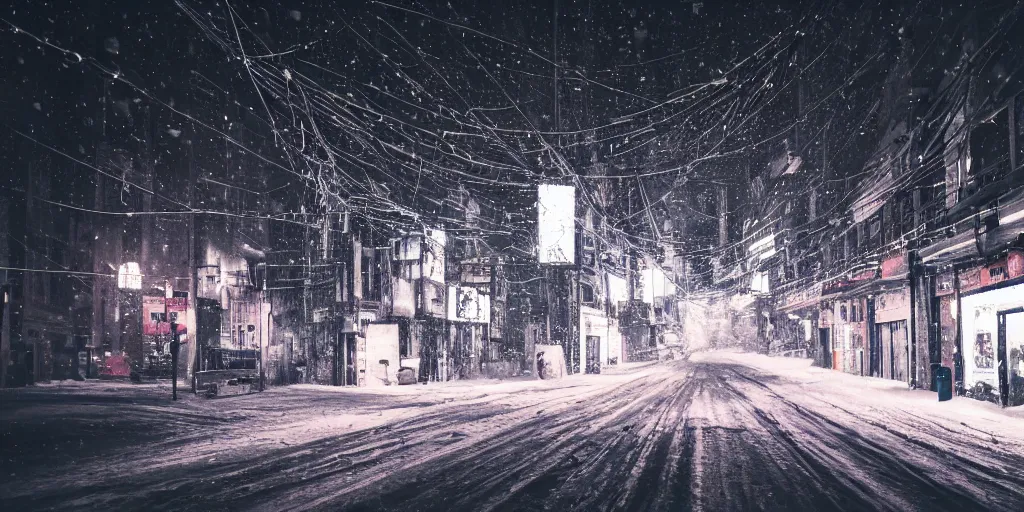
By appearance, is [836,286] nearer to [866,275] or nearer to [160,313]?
[866,275]

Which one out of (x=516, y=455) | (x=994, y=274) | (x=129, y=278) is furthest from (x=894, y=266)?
(x=129, y=278)

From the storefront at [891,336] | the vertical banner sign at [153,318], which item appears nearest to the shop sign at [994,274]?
the storefront at [891,336]

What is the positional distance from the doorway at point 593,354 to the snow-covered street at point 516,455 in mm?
16840

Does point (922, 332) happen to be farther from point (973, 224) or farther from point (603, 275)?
point (603, 275)

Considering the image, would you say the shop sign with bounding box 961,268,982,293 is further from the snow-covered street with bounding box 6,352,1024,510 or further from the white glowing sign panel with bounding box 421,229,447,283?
the white glowing sign panel with bounding box 421,229,447,283

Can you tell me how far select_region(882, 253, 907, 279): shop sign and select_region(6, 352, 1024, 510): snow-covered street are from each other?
8028 millimetres

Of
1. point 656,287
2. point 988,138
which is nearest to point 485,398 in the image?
point 988,138

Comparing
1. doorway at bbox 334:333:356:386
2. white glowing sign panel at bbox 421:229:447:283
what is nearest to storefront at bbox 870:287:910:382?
white glowing sign panel at bbox 421:229:447:283

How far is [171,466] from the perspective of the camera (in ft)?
29.6

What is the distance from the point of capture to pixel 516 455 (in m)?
9.49

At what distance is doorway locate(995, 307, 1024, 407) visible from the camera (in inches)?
652

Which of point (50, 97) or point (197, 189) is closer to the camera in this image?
point (50, 97)

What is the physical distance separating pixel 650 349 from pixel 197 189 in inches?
1756

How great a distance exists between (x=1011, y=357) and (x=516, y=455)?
17.2 metres
